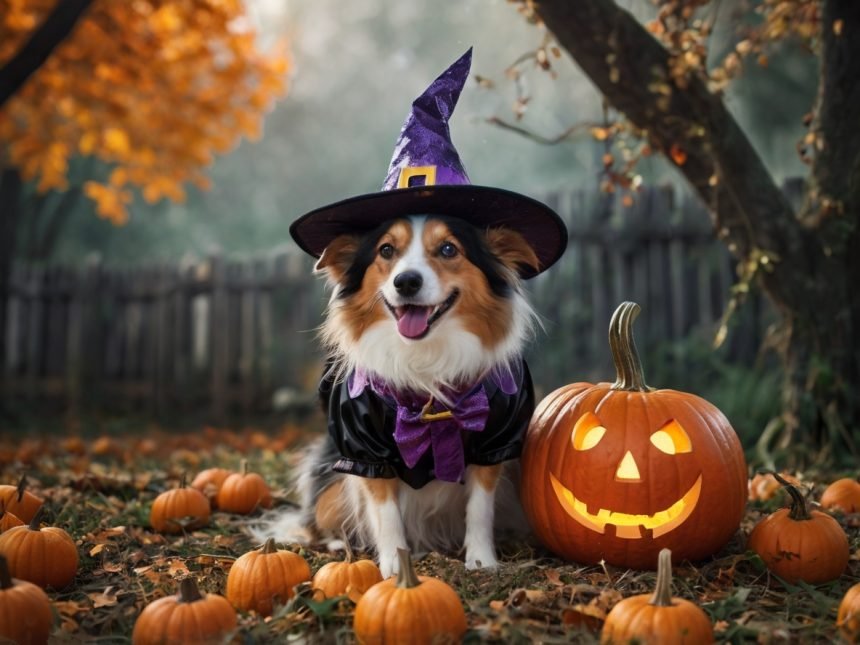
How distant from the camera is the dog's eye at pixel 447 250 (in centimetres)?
282

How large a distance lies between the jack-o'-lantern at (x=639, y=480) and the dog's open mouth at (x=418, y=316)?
60 centimetres

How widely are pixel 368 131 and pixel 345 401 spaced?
77.5 ft

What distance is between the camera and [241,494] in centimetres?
374

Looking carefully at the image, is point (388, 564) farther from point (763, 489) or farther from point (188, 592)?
point (763, 489)

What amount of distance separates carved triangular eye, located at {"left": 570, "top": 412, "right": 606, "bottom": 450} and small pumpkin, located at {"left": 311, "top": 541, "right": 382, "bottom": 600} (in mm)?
862

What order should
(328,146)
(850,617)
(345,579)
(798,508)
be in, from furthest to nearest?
1. (328,146)
2. (798,508)
3. (345,579)
4. (850,617)

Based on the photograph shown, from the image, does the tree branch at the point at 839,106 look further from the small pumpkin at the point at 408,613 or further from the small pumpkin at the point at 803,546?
the small pumpkin at the point at 408,613

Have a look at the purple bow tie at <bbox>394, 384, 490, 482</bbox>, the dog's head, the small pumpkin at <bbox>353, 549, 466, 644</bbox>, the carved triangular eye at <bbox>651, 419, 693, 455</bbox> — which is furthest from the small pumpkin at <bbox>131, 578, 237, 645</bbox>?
the carved triangular eye at <bbox>651, 419, 693, 455</bbox>

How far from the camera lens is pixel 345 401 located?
2939 mm

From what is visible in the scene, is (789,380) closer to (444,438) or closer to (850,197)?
(850,197)

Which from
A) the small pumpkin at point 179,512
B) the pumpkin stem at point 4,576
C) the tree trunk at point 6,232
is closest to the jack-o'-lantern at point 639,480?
the small pumpkin at point 179,512

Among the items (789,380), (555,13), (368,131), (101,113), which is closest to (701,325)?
(789,380)

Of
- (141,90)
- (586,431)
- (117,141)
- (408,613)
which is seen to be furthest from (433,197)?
(117,141)

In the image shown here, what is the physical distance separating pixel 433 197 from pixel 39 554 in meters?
1.77
